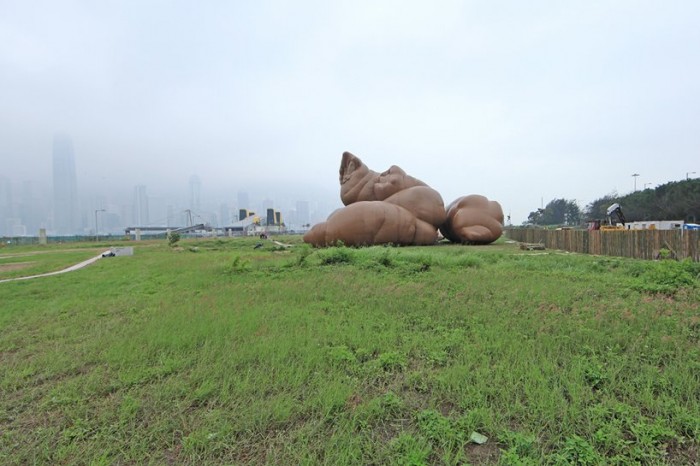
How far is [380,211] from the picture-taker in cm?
1578

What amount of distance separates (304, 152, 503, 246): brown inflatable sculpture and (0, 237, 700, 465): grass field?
9.73 m

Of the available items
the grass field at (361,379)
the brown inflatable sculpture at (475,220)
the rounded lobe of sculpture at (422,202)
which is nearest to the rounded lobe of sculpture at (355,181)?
the rounded lobe of sculpture at (422,202)

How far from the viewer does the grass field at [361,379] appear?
7.57 ft

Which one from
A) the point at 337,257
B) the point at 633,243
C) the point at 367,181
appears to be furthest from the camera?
the point at 367,181

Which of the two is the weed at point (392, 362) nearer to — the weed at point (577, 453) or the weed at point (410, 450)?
the weed at point (410, 450)

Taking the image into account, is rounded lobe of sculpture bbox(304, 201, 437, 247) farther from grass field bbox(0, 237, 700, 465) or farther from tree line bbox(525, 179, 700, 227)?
tree line bbox(525, 179, 700, 227)

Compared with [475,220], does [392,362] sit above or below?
below

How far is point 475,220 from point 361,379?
1682 cm

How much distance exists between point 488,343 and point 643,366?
4.20 ft

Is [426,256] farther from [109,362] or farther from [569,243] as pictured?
[569,243]

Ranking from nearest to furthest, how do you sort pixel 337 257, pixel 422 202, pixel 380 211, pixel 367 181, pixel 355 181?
pixel 337 257 < pixel 380 211 < pixel 422 202 < pixel 367 181 < pixel 355 181

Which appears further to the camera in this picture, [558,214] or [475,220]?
[558,214]

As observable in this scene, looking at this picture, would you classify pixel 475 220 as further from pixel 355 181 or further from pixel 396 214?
pixel 355 181

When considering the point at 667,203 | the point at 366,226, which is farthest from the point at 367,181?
the point at 667,203
